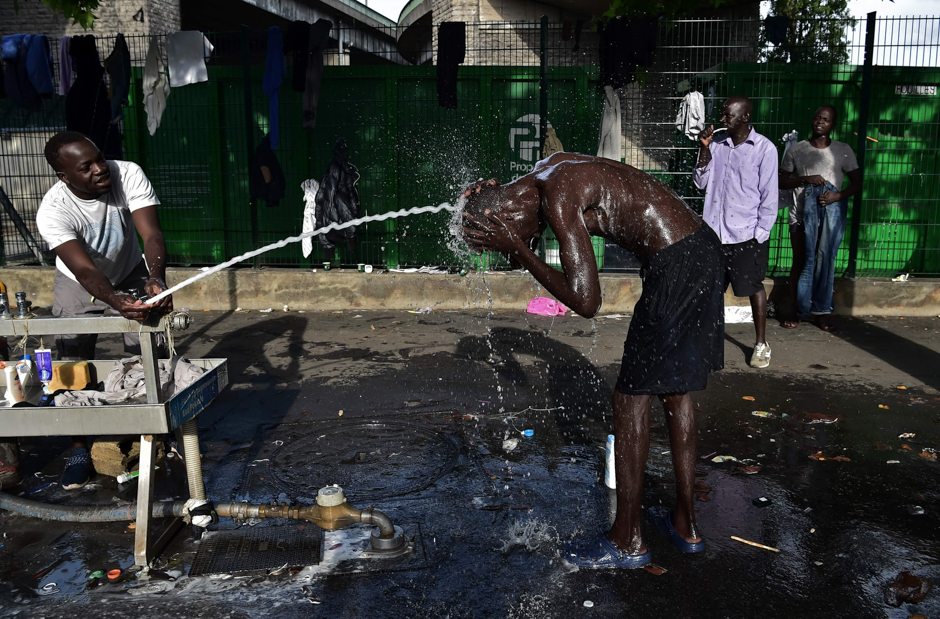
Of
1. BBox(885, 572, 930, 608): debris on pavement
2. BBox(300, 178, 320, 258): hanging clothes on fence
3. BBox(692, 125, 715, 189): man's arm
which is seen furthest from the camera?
BBox(300, 178, 320, 258): hanging clothes on fence

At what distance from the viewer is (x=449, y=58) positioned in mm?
8766

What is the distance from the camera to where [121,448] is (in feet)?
14.4

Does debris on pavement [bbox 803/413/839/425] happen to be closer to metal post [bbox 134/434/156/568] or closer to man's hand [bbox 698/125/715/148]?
man's hand [bbox 698/125/715/148]

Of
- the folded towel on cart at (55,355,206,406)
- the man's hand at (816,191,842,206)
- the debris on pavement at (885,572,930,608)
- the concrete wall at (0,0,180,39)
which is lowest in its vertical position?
the debris on pavement at (885,572,930,608)

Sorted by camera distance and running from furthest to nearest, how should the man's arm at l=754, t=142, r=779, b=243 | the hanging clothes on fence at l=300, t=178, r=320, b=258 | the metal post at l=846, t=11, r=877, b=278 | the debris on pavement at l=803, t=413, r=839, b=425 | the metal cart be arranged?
1. the hanging clothes on fence at l=300, t=178, r=320, b=258
2. the metal post at l=846, t=11, r=877, b=278
3. the man's arm at l=754, t=142, r=779, b=243
4. the debris on pavement at l=803, t=413, r=839, b=425
5. the metal cart

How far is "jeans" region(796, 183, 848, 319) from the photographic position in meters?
7.70

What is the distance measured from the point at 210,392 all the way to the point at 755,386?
4235 millimetres

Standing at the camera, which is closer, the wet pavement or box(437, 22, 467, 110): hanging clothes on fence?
the wet pavement

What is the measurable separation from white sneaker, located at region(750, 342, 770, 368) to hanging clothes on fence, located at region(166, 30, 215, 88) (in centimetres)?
678

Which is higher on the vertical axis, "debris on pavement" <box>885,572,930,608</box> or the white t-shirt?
the white t-shirt

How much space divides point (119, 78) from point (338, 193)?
2.97m

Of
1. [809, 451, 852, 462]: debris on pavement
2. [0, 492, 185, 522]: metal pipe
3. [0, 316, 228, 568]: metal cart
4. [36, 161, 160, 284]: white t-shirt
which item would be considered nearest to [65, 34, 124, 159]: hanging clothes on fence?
[36, 161, 160, 284]: white t-shirt

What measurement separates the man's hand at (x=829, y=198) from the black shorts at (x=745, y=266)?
169cm

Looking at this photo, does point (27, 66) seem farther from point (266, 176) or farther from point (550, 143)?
point (550, 143)
